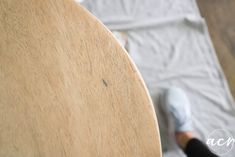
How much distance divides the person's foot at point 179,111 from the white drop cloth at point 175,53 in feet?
0.10

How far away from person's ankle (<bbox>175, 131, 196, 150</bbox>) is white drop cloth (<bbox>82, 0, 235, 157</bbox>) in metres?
0.03

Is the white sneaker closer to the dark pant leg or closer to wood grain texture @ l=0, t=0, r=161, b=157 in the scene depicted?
the dark pant leg

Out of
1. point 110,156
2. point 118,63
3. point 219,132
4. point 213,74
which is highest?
point 118,63

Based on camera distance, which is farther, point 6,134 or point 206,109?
point 206,109

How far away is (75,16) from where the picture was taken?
1.67 feet

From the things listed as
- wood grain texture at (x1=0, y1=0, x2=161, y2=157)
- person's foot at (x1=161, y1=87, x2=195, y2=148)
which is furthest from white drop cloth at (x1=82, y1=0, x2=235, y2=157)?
wood grain texture at (x1=0, y1=0, x2=161, y2=157)

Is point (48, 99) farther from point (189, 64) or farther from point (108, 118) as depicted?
point (189, 64)

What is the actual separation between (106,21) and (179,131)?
0.50 meters

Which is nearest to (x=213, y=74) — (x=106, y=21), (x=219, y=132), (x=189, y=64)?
(x=189, y=64)

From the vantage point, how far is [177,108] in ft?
3.31

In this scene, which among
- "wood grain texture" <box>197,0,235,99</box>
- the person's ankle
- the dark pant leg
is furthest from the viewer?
"wood grain texture" <box>197,0,235,99</box>

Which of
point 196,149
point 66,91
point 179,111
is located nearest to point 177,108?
point 179,111

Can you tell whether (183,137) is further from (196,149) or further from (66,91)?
(66,91)

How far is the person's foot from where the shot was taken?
0.97m
